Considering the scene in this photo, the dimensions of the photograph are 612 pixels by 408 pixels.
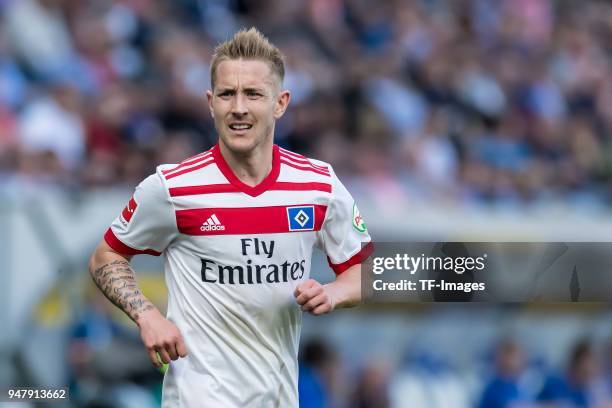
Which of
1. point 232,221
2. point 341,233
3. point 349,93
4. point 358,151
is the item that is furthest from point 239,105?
point 349,93

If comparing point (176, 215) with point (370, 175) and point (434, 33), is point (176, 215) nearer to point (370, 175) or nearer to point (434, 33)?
point (370, 175)

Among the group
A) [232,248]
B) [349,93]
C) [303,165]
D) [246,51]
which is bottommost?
[232,248]

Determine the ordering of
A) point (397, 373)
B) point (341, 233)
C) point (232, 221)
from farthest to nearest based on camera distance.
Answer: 1. point (397, 373)
2. point (341, 233)
3. point (232, 221)

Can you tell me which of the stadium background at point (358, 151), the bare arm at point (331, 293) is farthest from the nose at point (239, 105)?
the stadium background at point (358, 151)

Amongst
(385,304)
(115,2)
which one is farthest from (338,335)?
(115,2)

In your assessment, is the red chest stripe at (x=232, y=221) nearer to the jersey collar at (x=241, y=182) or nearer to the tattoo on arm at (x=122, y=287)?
the jersey collar at (x=241, y=182)

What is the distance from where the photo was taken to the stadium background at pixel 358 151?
878 cm

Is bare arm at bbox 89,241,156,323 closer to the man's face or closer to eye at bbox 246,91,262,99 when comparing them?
the man's face

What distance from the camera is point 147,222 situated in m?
5.05

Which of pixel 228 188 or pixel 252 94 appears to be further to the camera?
pixel 228 188

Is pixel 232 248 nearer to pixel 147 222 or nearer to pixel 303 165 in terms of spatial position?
pixel 147 222

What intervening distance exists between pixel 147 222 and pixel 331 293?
77 centimetres

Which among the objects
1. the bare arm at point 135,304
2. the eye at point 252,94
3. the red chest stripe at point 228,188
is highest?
the eye at point 252,94

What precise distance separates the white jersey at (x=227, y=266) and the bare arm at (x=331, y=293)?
Result: 0.17 metres
